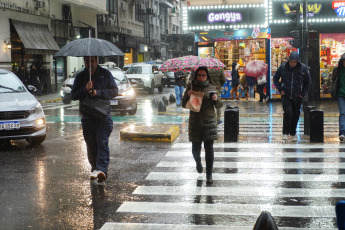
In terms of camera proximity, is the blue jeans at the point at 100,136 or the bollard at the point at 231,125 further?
the bollard at the point at 231,125

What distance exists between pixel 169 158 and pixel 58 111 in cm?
1134

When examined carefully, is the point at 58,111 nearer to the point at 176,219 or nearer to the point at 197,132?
the point at 197,132

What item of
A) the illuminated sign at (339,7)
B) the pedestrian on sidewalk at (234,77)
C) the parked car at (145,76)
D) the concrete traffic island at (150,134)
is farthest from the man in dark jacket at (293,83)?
the parked car at (145,76)

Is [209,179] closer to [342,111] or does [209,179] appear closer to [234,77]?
[342,111]

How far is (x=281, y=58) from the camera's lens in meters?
21.9

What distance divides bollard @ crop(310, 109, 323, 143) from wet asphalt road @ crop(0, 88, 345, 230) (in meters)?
0.20

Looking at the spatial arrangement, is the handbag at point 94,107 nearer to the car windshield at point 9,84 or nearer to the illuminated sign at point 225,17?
the car windshield at point 9,84

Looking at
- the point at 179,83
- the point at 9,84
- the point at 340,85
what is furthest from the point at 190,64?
the point at 179,83

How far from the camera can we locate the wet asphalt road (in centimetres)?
566

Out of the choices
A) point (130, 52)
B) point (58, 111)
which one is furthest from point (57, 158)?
point (130, 52)

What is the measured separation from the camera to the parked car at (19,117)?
10.2 m

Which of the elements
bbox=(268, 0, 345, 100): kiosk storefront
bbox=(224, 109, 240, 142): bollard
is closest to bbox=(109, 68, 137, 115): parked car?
bbox=(224, 109, 240, 142): bollard

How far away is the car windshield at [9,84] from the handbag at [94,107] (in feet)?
14.9

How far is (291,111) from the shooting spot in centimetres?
1080
